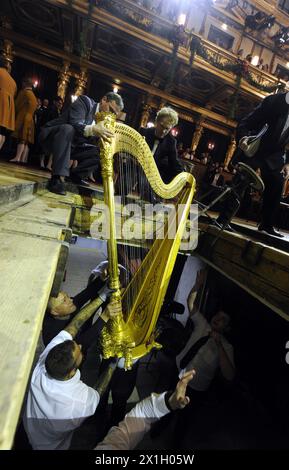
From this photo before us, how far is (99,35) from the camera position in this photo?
9172 millimetres

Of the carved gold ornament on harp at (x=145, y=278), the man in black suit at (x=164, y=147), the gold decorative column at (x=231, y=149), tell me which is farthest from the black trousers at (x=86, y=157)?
the gold decorative column at (x=231, y=149)

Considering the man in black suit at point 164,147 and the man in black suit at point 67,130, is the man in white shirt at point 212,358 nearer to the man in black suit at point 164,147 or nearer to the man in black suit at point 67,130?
the man in black suit at point 164,147

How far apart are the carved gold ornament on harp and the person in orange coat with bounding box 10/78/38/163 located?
183 inches

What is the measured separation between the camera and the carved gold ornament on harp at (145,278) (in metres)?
1.67

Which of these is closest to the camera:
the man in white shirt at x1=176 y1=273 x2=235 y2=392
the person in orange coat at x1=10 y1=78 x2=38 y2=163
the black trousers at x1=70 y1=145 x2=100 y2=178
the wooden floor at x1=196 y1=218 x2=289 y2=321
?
the wooden floor at x1=196 y1=218 x2=289 y2=321

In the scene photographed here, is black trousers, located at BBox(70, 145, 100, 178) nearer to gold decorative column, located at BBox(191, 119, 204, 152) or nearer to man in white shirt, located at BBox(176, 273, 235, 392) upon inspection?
man in white shirt, located at BBox(176, 273, 235, 392)

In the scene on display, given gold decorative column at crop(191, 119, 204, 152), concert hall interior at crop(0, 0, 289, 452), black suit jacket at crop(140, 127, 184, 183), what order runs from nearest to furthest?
concert hall interior at crop(0, 0, 289, 452) → black suit jacket at crop(140, 127, 184, 183) → gold decorative column at crop(191, 119, 204, 152)

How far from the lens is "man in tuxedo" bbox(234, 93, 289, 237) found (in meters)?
2.80

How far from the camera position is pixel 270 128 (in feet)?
9.48

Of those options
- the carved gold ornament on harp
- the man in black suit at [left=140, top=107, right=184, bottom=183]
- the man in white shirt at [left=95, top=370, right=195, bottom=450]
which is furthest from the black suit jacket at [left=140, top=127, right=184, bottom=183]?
the man in white shirt at [left=95, top=370, right=195, bottom=450]

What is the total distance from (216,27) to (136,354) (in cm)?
1830

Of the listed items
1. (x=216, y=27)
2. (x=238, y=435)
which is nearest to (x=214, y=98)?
(x=216, y=27)
